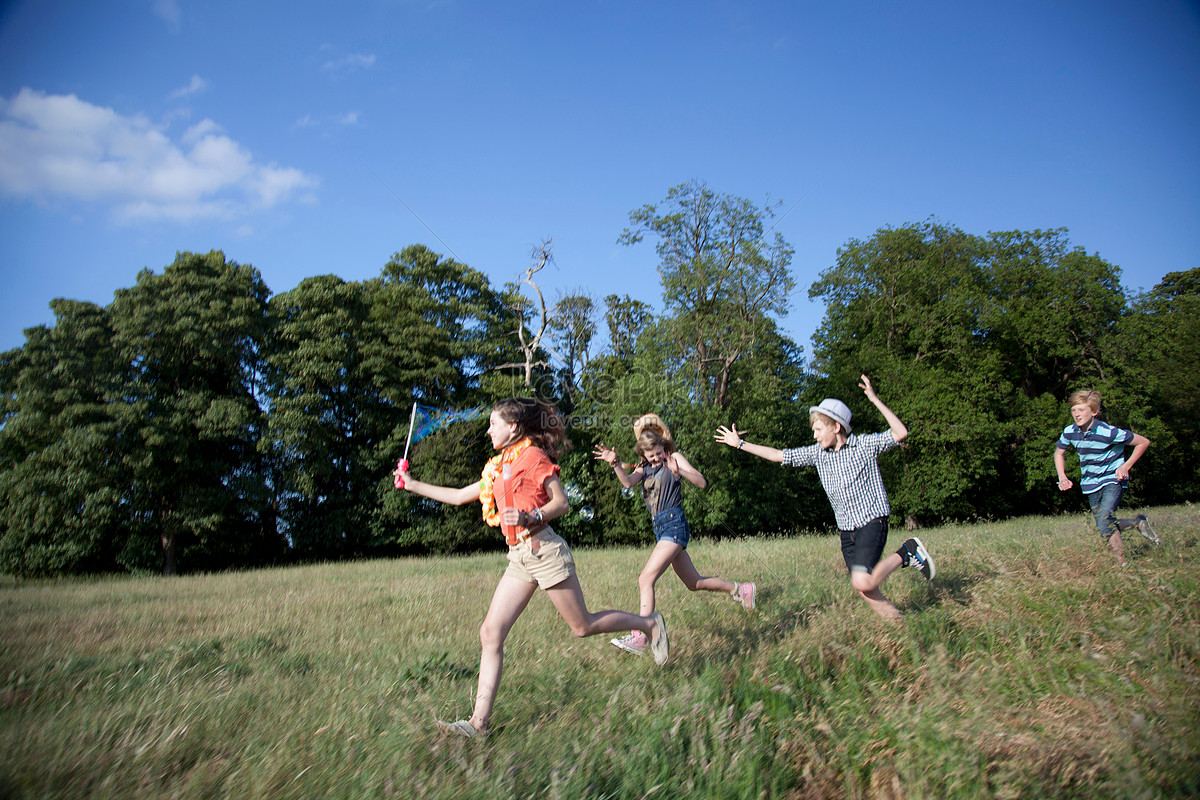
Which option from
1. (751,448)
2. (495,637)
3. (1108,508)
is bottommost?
(1108,508)

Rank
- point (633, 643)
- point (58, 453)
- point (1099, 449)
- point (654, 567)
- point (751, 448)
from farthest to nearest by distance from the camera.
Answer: point (58, 453)
point (1099, 449)
point (751, 448)
point (654, 567)
point (633, 643)

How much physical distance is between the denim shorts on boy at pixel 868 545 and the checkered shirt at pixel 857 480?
50mm

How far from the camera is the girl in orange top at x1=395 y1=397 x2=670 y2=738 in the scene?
3.66 metres

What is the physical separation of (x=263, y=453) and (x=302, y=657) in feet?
76.1

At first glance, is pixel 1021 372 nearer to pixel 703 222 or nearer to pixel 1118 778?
pixel 703 222

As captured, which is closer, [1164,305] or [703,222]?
[703,222]

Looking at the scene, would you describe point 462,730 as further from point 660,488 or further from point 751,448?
point 751,448

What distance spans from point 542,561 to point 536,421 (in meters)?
0.86

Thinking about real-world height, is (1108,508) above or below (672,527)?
below

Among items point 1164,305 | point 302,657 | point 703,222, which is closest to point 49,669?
point 302,657

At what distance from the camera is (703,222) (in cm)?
2648

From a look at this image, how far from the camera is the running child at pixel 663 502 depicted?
5.84 m

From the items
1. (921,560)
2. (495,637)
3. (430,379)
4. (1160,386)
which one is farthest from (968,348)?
(495,637)

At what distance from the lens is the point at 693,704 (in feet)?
12.1
